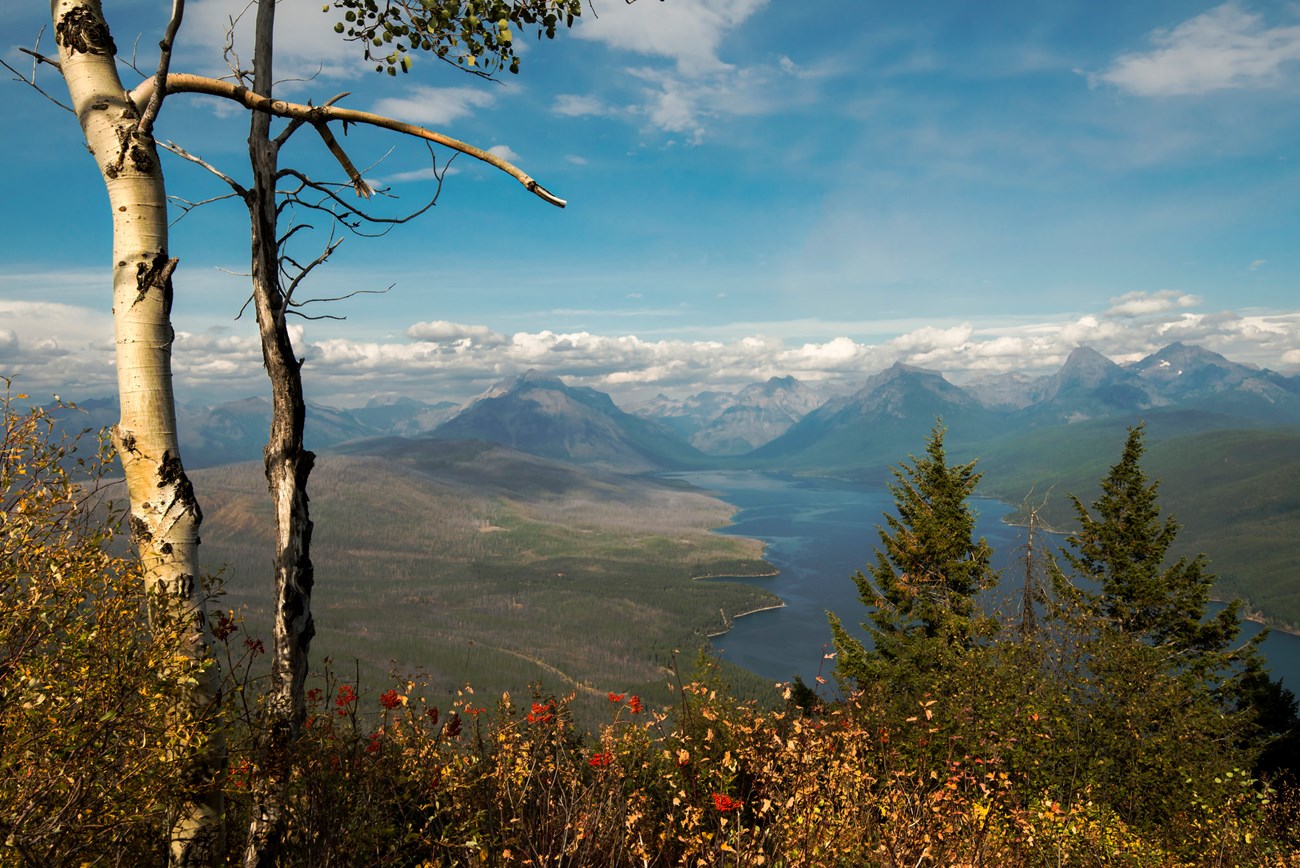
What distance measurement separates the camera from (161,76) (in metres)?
4.15

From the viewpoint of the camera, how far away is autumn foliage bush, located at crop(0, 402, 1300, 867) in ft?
10.2

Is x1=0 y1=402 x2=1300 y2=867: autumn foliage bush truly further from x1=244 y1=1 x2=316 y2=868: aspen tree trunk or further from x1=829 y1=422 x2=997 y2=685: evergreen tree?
x1=829 y1=422 x2=997 y2=685: evergreen tree

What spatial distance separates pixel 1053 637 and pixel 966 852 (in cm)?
1967

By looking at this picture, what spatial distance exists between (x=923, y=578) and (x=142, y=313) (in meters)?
22.9

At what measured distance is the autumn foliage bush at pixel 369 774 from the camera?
10.2ft

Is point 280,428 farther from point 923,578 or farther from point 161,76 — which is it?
point 923,578

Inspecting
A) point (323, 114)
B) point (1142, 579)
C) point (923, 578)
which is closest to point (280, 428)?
point (323, 114)

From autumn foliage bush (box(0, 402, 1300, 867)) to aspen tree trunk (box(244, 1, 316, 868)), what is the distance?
0.88ft

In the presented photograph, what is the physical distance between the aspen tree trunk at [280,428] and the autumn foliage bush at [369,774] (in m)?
0.27

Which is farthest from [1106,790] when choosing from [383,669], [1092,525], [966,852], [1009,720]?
[383,669]

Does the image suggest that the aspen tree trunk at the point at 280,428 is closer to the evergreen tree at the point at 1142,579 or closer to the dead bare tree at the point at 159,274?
the dead bare tree at the point at 159,274

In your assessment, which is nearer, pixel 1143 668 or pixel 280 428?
pixel 280 428

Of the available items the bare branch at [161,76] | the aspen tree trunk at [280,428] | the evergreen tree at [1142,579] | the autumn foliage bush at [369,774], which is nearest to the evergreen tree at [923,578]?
the evergreen tree at [1142,579]

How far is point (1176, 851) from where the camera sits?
9867 millimetres
